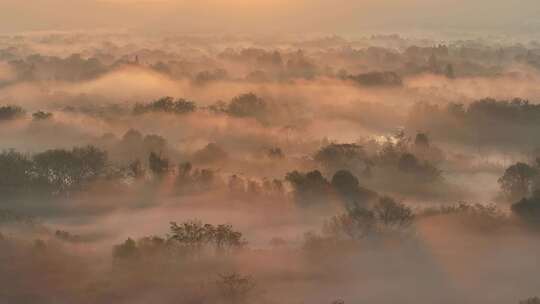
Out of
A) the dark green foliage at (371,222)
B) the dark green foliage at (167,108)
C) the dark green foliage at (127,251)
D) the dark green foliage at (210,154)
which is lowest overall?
the dark green foliage at (127,251)

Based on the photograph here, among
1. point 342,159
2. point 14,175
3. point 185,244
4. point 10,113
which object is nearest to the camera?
point 185,244

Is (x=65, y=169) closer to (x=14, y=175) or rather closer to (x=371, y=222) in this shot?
(x=14, y=175)

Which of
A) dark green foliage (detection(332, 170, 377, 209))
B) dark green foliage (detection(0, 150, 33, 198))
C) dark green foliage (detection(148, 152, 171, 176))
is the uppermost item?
dark green foliage (detection(148, 152, 171, 176))

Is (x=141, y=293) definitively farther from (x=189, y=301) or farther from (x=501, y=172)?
(x=501, y=172)

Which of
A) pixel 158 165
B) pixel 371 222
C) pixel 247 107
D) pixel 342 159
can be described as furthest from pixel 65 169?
pixel 247 107

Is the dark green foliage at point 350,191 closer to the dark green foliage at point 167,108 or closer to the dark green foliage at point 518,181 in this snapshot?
the dark green foliage at point 518,181

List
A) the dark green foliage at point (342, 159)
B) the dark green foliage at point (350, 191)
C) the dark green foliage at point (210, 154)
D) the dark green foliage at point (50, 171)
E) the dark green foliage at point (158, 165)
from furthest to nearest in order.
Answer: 1. the dark green foliage at point (210, 154)
2. the dark green foliage at point (342, 159)
3. the dark green foliage at point (158, 165)
4. the dark green foliage at point (50, 171)
5. the dark green foliage at point (350, 191)

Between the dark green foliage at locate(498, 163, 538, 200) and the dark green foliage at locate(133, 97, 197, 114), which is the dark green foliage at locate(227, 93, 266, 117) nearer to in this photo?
the dark green foliage at locate(133, 97, 197, 114)

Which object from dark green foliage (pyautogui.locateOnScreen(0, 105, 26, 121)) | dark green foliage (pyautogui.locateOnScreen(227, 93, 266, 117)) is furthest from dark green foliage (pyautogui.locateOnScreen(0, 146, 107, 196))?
dark green foliage (pyautogui.locateOnScreen(227, 93, 266, 117))

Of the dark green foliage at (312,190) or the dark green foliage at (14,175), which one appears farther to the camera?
the dark green foliage at (14,175)

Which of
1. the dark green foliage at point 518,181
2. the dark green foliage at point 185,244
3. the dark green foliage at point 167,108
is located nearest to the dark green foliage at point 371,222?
the dark green foliage at point 185,244

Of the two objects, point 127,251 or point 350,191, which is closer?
point 127,251
